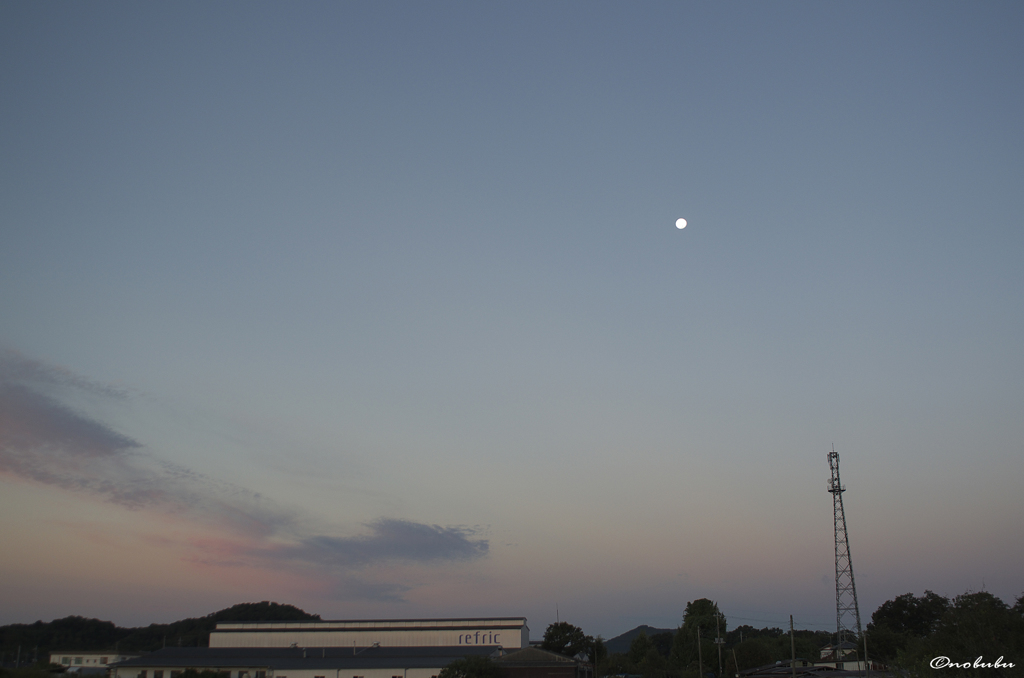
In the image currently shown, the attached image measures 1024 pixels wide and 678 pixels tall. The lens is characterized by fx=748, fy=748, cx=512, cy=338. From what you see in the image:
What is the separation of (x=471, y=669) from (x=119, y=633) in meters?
135

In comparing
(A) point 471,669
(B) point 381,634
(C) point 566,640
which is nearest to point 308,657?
(B) point 381,634

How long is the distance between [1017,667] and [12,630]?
582 ft

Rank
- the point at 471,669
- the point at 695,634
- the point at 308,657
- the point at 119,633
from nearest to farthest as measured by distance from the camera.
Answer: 1. the point at 471,669
2. the point at 308,657
3. the point at 695,634
4. the point at 119,633

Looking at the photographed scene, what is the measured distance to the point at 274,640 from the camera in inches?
3639

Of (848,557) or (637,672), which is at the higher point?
(848,557)

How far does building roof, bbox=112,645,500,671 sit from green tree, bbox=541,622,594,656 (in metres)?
23.5

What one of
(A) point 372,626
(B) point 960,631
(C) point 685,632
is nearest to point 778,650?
(C) point 685,632

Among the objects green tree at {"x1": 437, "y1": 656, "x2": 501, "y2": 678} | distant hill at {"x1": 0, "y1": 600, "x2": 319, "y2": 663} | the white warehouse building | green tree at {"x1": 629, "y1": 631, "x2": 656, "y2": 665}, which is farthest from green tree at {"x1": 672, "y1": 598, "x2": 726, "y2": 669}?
distant hill at {"x1": 0, "y1": 600, "x2": 319, "y2": 663}

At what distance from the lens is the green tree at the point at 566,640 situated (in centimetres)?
10794

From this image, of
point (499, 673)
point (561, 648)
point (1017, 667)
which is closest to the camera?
point (1017, 667)

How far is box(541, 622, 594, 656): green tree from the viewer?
10794 cm

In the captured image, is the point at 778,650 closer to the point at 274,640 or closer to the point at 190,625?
the point at 274,640

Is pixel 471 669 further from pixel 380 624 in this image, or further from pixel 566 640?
pixel 566 640

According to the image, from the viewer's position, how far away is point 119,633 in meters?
167
